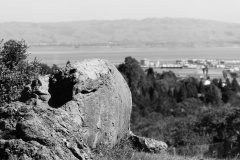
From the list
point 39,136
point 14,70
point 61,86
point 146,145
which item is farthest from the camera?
point 14,70

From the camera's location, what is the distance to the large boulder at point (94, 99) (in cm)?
886

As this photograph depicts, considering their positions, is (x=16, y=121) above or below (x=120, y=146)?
above

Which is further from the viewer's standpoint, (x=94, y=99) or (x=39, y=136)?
(x=94, y=99)

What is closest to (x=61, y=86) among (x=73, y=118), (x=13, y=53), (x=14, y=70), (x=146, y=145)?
(x=73, y=118)

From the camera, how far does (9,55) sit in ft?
48.1

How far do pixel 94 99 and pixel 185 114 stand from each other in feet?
139

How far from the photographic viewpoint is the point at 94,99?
363 inches

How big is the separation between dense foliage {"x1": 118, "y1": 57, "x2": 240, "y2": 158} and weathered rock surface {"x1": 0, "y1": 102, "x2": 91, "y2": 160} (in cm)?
973

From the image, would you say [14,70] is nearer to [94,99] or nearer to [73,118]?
[94,99]

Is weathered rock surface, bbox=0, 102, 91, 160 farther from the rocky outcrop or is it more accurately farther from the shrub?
the shrub

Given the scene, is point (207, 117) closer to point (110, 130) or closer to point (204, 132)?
point (204, 132)

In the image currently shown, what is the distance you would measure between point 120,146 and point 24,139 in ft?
11.0

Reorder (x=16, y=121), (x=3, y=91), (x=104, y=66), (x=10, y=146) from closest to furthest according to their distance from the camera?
(x=10, y=146)
(x=16, y=121)
(x=104, y=66)
(x=3, y=91)

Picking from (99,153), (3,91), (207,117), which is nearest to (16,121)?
(99,153)
